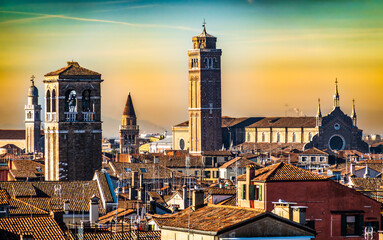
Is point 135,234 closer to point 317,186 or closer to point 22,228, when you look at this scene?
point 22,228

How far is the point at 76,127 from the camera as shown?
56.5m

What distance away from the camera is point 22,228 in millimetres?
23391

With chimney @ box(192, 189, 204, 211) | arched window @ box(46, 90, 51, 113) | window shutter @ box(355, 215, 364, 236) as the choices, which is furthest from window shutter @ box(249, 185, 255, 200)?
arched window @ box(46, 90, 51, 113)

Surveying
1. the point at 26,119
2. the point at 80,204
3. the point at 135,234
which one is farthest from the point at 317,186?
the point at 26,119

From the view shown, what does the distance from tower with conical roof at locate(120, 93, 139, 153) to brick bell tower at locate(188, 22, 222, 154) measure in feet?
23.5

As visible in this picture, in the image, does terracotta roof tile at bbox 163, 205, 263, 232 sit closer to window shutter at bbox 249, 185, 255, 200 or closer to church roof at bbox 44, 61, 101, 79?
window shutter at bbox 249, 185, 255, 200

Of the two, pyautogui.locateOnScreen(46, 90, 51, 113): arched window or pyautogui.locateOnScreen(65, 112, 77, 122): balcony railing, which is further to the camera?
pyautogui.locateOnScreen(46, 90, 51, 113): arched window

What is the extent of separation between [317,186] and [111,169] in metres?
44.5

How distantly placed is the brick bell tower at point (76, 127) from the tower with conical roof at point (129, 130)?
69.4m

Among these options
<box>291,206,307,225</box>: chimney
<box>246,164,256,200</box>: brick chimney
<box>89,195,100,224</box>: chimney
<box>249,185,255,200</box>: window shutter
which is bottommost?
<box>89,195,100,224</box>: chimney

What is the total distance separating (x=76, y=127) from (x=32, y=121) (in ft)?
445

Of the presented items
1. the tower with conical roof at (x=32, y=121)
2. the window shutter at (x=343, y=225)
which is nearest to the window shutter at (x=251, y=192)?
the window shutter at (x=343, y=225)

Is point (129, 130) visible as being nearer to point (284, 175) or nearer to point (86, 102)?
point (86, 102)

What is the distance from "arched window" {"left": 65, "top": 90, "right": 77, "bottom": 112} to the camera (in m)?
57.2
